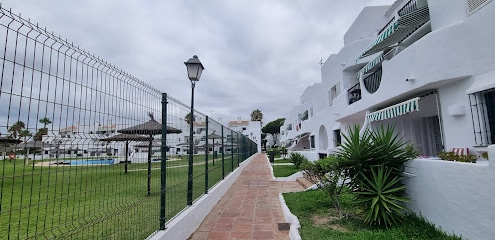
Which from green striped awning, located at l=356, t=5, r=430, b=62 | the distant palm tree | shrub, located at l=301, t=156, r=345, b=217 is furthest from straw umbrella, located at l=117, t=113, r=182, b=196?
green striped awning, located at l=356, t=5, r=430, b=62

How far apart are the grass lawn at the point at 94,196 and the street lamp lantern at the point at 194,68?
2014mm

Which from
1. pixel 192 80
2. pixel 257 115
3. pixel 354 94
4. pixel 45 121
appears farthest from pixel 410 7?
pixel 257 115

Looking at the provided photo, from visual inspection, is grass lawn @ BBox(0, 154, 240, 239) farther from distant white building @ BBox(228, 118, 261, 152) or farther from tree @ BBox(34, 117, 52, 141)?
distant white building @ BBox(228, 118, 261, 152)

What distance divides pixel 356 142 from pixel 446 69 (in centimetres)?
370

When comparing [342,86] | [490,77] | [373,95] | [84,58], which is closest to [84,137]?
[84,58]

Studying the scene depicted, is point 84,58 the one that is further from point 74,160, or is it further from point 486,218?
point 486,218

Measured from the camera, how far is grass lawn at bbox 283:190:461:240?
4.40 m

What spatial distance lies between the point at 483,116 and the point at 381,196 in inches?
155

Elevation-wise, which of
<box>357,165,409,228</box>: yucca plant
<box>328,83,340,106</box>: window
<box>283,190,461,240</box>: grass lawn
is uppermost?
<box>328,83,340,106</box>: window

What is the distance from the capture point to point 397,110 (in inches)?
335

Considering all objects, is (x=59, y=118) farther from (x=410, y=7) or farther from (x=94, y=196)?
(x=410, y=7)

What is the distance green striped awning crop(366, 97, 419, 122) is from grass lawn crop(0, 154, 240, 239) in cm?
642

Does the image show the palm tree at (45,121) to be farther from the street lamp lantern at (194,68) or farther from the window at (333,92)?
the window at (333,92)

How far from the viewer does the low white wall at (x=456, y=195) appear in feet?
11.9
